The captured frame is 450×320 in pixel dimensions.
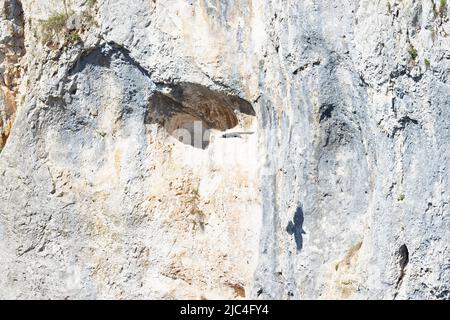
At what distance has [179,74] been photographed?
40.6ft

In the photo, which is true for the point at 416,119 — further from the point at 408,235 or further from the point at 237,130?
the point at 237,130

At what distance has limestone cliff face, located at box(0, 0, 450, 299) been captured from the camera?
983 cm

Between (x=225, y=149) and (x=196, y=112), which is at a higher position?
→ (x=196, y=112)

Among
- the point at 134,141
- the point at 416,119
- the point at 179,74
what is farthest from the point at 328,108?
the point at 134,141

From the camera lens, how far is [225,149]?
1271 cm

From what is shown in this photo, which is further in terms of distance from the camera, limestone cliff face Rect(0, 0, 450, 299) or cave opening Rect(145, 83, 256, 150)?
cave opening Rect(145, 83, 256, 150)

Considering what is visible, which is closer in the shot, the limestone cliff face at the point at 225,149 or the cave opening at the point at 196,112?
the limestone cliff face at the point at 225,149

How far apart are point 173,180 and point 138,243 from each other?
0.92 m

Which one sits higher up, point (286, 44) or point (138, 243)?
point (286, 44)

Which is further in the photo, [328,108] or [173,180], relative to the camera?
[173,180]

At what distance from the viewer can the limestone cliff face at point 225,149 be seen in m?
9.83

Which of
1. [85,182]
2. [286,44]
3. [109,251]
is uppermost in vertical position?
[286,44]

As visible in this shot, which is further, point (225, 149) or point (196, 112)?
point (196, 112)

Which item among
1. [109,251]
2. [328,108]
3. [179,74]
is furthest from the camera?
[109,251]
